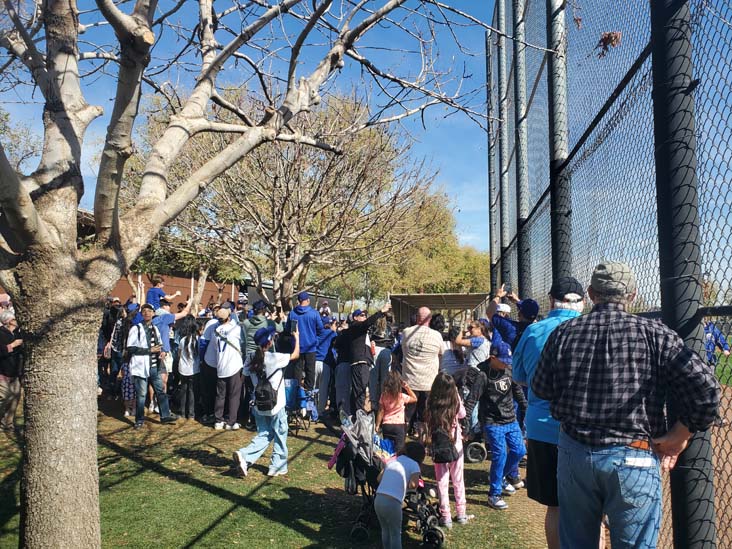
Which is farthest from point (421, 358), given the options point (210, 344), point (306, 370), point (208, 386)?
point (208, 386)

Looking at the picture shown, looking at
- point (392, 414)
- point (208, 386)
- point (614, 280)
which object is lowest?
point (208, 386)

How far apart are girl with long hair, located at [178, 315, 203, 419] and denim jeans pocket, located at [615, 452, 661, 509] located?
27.8 feet

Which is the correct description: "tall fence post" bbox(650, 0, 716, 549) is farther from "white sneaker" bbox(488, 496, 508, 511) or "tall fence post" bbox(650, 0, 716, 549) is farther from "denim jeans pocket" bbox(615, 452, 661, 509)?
"white sneaker" bbox(488, 496, 508, 511)

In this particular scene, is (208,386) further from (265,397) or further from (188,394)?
(265,397)

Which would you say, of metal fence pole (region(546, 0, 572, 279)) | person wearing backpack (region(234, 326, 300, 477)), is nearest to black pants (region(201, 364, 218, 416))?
person wearing backpack (region(234, 326, 300, 477))

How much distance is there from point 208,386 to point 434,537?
20.4ft

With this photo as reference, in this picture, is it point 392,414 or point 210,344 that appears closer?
point 392,414

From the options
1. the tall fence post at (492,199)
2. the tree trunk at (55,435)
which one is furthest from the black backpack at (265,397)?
the tall fence post at (492,199)

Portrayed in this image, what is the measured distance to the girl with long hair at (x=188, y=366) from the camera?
980 cm

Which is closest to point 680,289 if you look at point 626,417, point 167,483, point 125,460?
point 626,417

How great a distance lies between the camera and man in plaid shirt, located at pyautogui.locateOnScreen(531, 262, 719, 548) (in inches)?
88.4

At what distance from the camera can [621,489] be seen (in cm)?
233

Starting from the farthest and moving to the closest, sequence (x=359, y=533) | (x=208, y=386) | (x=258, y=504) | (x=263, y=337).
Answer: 1. (x=208, y=386)
2. (x=263, y=337)
3. (x=258, y=504)
4. (x=359, y=533)

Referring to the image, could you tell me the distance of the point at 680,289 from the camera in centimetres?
244
